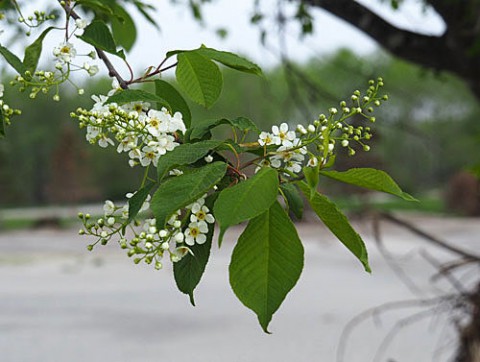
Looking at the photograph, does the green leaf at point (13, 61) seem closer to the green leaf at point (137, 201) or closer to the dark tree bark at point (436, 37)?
the green leaf at point (137, 201)

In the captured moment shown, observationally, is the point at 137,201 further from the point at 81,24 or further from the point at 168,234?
the point at 81,24

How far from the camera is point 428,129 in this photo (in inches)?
464

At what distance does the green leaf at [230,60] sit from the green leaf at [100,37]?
56 mm

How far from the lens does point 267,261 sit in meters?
0.36

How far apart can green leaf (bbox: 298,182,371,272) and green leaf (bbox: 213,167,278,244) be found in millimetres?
32

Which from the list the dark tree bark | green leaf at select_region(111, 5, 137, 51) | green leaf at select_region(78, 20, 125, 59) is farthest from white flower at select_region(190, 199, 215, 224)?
the dark tree bark

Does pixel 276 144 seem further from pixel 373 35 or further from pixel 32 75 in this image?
pixel 373 35

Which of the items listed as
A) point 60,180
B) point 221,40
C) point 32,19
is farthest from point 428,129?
point 32,19

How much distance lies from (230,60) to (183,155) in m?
0.08

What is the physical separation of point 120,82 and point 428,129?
38.9ft

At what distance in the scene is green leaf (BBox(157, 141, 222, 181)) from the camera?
1.16 ft

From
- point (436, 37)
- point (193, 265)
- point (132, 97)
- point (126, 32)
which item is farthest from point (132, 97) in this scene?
point (436, 37)

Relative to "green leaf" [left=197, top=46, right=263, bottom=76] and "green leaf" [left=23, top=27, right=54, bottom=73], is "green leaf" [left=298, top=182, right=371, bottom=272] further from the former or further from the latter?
"green leaf" [left=23, top=27, right=54, bottom=73]

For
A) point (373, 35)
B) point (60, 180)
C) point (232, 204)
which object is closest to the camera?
point (232, 204)
